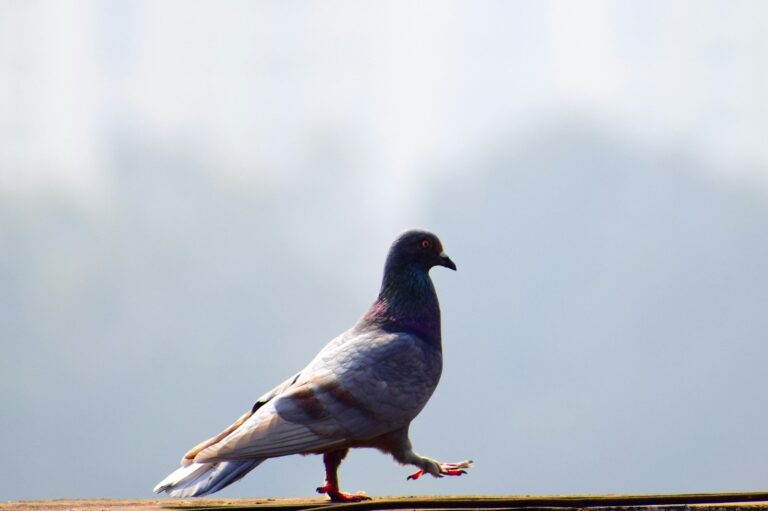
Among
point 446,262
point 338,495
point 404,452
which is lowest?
point 338,495

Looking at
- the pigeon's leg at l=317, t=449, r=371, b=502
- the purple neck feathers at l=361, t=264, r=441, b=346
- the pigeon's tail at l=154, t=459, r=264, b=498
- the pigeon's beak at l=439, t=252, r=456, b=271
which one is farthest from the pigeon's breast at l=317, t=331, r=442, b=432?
the pigeon's tail at l=154, t=459, r=264, b=498

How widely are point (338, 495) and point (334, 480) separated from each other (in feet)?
0.57

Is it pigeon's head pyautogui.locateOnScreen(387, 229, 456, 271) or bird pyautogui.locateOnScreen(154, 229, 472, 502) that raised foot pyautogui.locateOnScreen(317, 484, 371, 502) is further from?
pigeon's head pyautogui.locateOnScreen(387, 229, 456, 271)

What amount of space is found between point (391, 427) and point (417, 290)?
4.87 feet

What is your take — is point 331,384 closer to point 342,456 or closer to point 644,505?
point 342,456

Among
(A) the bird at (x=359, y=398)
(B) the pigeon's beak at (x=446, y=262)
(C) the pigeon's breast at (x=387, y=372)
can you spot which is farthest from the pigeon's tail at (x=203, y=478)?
(B) the pigeon's beak at (x=446, y=262)

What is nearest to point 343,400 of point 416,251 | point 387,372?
point 387,372

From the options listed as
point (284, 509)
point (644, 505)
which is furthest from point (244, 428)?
point (644, 505)

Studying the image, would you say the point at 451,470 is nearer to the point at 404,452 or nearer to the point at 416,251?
the point at 404,452

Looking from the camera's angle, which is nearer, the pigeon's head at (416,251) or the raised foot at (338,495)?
the raised foot at (338,495)

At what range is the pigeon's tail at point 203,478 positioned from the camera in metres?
8.33

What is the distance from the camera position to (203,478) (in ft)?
27.6

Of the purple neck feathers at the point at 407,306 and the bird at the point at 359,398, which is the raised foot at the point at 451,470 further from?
the purple neck feathers at the point at 407,306

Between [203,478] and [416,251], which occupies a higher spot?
[416,251]
